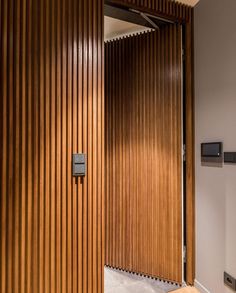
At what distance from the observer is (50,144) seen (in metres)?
1.88

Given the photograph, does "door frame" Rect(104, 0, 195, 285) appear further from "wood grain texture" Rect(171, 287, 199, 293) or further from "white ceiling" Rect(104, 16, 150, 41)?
"white ceiling" Rect(104, 16, 150, 41)

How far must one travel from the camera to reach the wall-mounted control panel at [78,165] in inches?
77.0

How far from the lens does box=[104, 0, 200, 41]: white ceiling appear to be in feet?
9.20

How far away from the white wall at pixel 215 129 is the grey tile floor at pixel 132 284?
0.36 meters

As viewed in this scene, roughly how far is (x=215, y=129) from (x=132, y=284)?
1674 millimetres

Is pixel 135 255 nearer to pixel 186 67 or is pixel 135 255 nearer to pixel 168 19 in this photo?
pixel 186 67

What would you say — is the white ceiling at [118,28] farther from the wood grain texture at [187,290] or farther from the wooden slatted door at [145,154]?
the wood grain texture at [187,290]

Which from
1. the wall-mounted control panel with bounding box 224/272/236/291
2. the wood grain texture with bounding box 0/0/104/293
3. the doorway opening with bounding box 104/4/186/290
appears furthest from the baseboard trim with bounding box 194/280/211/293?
the wood grain texture with bounding box 0/0/104/293

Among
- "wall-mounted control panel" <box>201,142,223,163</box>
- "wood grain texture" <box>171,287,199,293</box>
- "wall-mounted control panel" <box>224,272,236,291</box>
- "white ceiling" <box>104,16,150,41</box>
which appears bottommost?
"wood grain texture" <box>171,287,199,293</box>

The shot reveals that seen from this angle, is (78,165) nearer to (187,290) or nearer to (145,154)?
(145,154)

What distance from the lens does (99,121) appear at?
2.09 metres

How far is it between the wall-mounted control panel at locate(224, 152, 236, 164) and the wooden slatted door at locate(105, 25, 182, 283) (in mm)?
547

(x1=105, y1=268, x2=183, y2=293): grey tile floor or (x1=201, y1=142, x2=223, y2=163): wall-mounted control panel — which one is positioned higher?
(x1=201, y1=142, x2=223, y2=163): wall-mounted control panel

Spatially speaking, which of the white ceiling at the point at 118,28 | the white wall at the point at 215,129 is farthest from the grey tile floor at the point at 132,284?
the white ceiling at the point at 118,28
